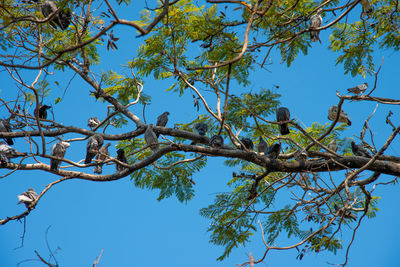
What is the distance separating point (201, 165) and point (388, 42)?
430cm

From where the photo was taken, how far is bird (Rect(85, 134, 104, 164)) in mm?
6348

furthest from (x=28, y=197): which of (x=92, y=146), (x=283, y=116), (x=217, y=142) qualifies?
(x=283, y=116)

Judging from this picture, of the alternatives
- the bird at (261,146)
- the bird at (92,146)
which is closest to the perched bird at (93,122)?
the bird at (92,146)

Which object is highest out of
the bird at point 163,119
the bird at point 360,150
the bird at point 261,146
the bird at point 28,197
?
the bird at point 163,119

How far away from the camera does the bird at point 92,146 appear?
6348 mm

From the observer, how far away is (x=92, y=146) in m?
6.41

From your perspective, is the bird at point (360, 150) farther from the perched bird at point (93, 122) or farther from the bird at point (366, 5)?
the perched bird at point (93, 122)

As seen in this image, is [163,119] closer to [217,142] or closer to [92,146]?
[92,146]

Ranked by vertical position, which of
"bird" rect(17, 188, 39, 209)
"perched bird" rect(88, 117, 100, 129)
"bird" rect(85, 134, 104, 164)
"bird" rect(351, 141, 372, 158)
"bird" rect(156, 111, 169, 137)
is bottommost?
"bird" rect(17, 188, 39, 209)

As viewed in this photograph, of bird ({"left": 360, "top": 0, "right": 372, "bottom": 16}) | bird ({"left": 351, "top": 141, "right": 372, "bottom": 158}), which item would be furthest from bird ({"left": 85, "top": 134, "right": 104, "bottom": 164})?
bird ({"left": 360, "top": 0, "right": 372, "bottom": 16})

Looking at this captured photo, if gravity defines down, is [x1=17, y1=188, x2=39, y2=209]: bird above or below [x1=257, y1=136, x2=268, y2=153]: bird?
below

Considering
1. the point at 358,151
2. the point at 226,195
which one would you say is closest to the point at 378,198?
the point at 358,151

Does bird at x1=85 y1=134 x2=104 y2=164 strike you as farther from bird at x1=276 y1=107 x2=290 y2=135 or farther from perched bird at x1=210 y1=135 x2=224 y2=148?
bird at x1=276 y1=107 x2=290 y2=135

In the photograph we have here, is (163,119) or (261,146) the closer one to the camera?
(261,146)
